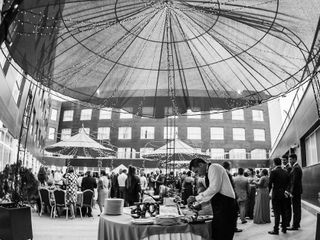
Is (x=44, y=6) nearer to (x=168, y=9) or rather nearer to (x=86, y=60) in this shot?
(x=86, y=60)

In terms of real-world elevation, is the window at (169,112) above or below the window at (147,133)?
below

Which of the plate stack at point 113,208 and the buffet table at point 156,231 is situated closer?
the buffet table at point 156,231

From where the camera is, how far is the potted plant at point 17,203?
5203 mm

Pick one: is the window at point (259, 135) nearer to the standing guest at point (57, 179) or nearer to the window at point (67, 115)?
the window at point (67, 115)

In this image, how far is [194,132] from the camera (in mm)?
39000

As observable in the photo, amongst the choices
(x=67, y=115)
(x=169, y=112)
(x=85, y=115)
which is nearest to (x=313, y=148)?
(x=169, y=112)

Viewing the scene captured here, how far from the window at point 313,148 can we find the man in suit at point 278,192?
200 inches

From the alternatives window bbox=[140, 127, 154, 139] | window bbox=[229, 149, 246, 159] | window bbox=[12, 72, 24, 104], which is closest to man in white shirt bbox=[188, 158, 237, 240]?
window bbox=[12, 72, 24, 104]

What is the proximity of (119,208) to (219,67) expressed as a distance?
249cm

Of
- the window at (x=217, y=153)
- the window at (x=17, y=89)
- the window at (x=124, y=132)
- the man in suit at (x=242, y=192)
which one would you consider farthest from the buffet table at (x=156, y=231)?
the window at (x=124, y=132)

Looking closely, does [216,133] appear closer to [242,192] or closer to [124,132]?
[124,132]

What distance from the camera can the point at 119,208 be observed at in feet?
12.4

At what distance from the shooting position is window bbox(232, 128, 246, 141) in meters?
39.0

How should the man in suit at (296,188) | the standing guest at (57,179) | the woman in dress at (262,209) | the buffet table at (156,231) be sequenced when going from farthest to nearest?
the standing guest at (57,179), the woman in dress at (262,209), the man in suit at (296,188), the buffet table at (156,231)
